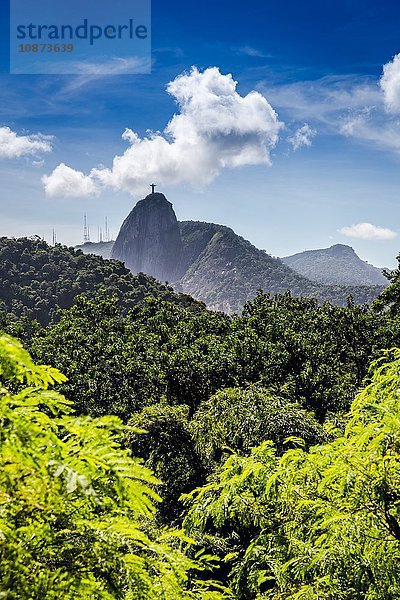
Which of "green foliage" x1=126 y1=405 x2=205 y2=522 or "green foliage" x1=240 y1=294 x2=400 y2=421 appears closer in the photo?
"green foliage" x1=126 y1=405 x2=205 y2=522

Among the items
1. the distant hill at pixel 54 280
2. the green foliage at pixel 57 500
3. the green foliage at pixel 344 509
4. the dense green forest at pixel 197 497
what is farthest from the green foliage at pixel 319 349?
the distant hill at pixel 54 280

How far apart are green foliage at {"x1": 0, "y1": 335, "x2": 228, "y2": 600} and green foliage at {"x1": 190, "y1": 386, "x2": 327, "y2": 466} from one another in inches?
328

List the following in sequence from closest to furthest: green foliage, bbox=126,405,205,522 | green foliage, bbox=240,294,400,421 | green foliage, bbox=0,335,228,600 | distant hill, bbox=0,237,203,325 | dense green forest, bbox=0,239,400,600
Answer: green foliage, bbox=0,335,228,600
dense green forest, bbox=0,239,400,600
green foliage, bbox=126,405,205,522
green foliage, bbox=240,294,400,421
distant hill, bbox=0,237,203,325

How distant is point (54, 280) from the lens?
62688mm

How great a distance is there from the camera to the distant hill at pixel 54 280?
5662cm

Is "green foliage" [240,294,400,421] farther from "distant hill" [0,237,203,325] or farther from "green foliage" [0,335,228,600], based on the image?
"distant hill" [0,237,203,325]

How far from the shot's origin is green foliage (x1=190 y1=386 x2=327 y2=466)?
36.6ft

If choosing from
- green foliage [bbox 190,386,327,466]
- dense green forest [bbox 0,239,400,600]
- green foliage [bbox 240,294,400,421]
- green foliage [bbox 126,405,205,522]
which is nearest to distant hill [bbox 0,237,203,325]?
green foliage [bbox 240,294,400,421]

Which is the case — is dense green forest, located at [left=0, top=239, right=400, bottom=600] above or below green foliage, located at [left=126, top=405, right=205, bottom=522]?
above

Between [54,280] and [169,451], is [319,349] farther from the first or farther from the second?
[54,280]

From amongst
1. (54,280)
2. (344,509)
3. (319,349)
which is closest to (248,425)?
(344,509)

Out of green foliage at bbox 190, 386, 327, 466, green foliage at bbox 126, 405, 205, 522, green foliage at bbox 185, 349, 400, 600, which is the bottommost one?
green foliage at bbox 126, 405, 205, 522

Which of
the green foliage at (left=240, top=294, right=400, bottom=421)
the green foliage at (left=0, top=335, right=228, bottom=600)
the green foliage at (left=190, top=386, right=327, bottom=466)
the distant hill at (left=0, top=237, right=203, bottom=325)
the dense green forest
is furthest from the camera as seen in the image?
the distant hill at (left=0, top=237, right=203, bottom=325)

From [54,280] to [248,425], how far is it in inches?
2164
